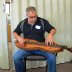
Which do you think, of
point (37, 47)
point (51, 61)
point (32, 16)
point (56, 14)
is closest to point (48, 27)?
point (32, 16)

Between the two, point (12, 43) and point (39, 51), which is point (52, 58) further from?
point (12, 43)

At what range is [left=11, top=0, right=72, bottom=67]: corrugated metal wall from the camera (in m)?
3.66

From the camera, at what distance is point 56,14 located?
3.91m

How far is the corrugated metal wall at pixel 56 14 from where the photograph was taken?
3664 millimetres

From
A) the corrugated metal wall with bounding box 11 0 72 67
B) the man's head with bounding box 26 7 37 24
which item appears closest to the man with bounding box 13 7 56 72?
the man's head with bounding box 26 7 37 24

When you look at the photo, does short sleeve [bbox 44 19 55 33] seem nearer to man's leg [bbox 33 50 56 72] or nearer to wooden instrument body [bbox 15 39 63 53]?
wooden instrument body [bbox 15 39 63 53]

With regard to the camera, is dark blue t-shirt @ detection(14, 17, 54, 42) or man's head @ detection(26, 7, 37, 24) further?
dark blue t-shirt @ detection(14, 17, 54, 42)

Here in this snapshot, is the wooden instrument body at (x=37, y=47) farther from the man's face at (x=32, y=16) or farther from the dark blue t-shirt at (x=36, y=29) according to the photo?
the man's face at (x=32, y=16)

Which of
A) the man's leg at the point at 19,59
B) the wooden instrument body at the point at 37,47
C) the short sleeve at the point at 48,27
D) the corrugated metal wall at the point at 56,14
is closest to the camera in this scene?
the wooden instrument body at the point at 37,47

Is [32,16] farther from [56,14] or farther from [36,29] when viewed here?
[56,14]

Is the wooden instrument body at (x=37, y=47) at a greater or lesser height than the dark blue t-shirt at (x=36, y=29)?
lesser

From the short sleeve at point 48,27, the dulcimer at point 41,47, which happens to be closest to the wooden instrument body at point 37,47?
the dulcimer at point 41,47

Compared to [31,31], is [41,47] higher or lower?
lower

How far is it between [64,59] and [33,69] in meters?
0.68
